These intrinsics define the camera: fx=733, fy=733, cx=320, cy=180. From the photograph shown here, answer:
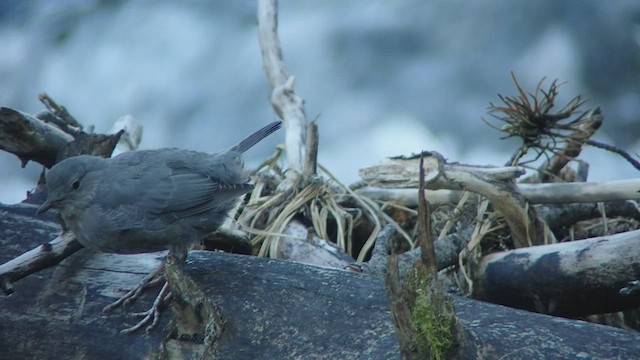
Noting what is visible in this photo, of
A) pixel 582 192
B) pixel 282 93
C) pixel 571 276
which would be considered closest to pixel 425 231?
pixel 571 276

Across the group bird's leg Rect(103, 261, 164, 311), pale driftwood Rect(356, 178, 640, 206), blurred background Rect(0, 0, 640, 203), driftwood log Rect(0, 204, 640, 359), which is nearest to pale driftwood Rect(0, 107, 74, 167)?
driftwood log Rect(0, 204, 640, 359)

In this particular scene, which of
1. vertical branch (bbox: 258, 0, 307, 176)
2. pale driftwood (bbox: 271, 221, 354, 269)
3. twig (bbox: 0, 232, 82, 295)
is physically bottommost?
twig (bbox: 0, 232, 82, 295)

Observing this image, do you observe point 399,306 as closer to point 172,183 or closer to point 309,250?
point 172,183

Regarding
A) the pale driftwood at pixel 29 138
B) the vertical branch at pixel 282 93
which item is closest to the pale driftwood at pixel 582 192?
the vertical branch at pixel 282 93

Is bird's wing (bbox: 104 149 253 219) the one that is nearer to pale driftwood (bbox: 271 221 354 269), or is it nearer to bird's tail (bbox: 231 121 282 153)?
bird's tail (bbox: 231 121 282 153)

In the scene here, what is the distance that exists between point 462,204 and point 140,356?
2109mm

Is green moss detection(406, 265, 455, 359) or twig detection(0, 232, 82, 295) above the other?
twig detection(0, 232, 82, 295)

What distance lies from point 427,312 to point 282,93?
346 cm

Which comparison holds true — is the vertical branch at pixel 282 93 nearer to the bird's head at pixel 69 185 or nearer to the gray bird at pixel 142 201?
the gray bird at pixel 142 201

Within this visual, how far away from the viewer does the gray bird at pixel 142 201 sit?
2613mm

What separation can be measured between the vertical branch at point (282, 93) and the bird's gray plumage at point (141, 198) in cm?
145

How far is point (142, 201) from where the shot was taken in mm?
2705

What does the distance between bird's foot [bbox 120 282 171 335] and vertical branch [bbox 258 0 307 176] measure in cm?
188

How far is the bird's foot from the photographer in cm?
243
